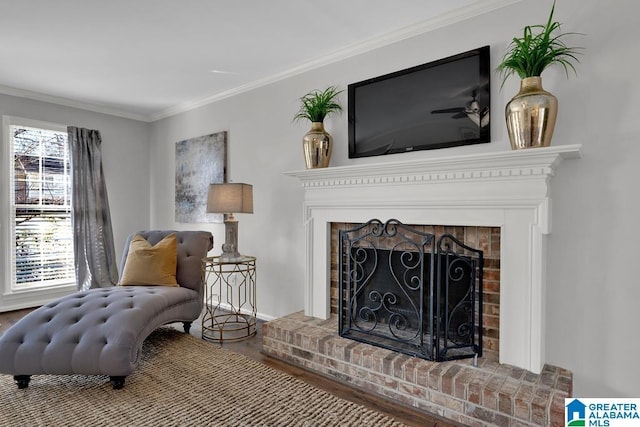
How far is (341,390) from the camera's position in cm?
218

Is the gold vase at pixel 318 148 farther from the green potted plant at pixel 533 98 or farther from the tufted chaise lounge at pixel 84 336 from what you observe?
the tufted chaise lounge at pixel 84 336

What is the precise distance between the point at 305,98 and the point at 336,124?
0.44m

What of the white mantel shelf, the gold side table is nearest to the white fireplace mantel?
the white mantel shelf

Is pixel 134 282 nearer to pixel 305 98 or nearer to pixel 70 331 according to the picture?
pixel 70 331

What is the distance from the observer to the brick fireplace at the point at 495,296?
5.88 ft

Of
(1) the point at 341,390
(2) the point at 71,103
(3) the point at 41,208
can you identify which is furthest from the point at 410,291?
(2) the point at 71,103

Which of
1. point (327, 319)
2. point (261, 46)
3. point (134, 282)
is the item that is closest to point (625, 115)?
point (327, 319)

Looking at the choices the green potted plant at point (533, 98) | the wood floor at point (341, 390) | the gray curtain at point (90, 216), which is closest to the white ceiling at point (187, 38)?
the green potted plant at point (533, 98)

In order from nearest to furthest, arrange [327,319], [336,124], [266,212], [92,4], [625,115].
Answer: [625,115]
[92,4]
[327,319]
[336,124]
[266,212]

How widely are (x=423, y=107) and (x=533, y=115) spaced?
790 millimetres

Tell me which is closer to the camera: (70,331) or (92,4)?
(70,331)

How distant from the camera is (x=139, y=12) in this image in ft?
7.85

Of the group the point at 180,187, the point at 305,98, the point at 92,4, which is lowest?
the point at 180,187

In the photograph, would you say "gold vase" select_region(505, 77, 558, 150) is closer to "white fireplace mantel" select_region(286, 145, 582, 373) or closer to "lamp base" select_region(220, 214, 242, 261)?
"white fireplace mantel" select_region(286, 145, 582, 373)
